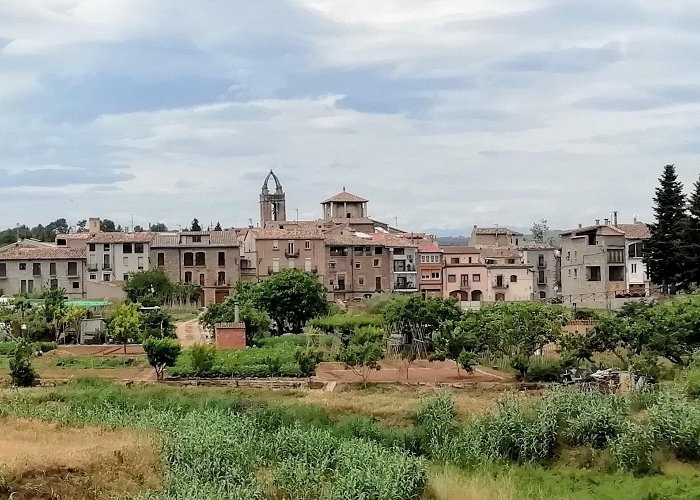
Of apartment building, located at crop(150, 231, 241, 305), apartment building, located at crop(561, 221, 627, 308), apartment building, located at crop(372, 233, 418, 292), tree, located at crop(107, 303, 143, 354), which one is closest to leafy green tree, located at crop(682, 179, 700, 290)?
apartment building, located at crop(561, 221, 627, 308)

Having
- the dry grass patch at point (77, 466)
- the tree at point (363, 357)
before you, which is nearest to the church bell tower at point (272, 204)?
the tree at point (363, 357)

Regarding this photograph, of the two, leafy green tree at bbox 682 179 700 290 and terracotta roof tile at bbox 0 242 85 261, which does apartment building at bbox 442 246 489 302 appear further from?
terracotta roof tile at bbox 0 242 85 261

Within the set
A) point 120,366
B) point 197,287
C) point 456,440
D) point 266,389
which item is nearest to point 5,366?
point 120,366

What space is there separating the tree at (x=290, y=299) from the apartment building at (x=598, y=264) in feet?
67.0

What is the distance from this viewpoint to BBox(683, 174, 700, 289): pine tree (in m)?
45.1

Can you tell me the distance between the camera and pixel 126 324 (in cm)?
3744

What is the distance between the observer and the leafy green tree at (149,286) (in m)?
56.8

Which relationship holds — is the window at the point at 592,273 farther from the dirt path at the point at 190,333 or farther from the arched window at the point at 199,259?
the arched window at the point at 199,259

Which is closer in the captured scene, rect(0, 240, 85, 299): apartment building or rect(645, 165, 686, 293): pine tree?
rect(645, 165, 686, 293): pine tree

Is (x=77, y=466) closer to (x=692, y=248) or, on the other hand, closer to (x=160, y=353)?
(x=160, y=353)

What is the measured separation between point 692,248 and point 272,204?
51.8m

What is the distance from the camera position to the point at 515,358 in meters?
27.3

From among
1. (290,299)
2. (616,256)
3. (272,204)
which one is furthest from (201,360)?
(272,204)

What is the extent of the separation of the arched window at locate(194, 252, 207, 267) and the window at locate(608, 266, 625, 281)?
1066 inches
